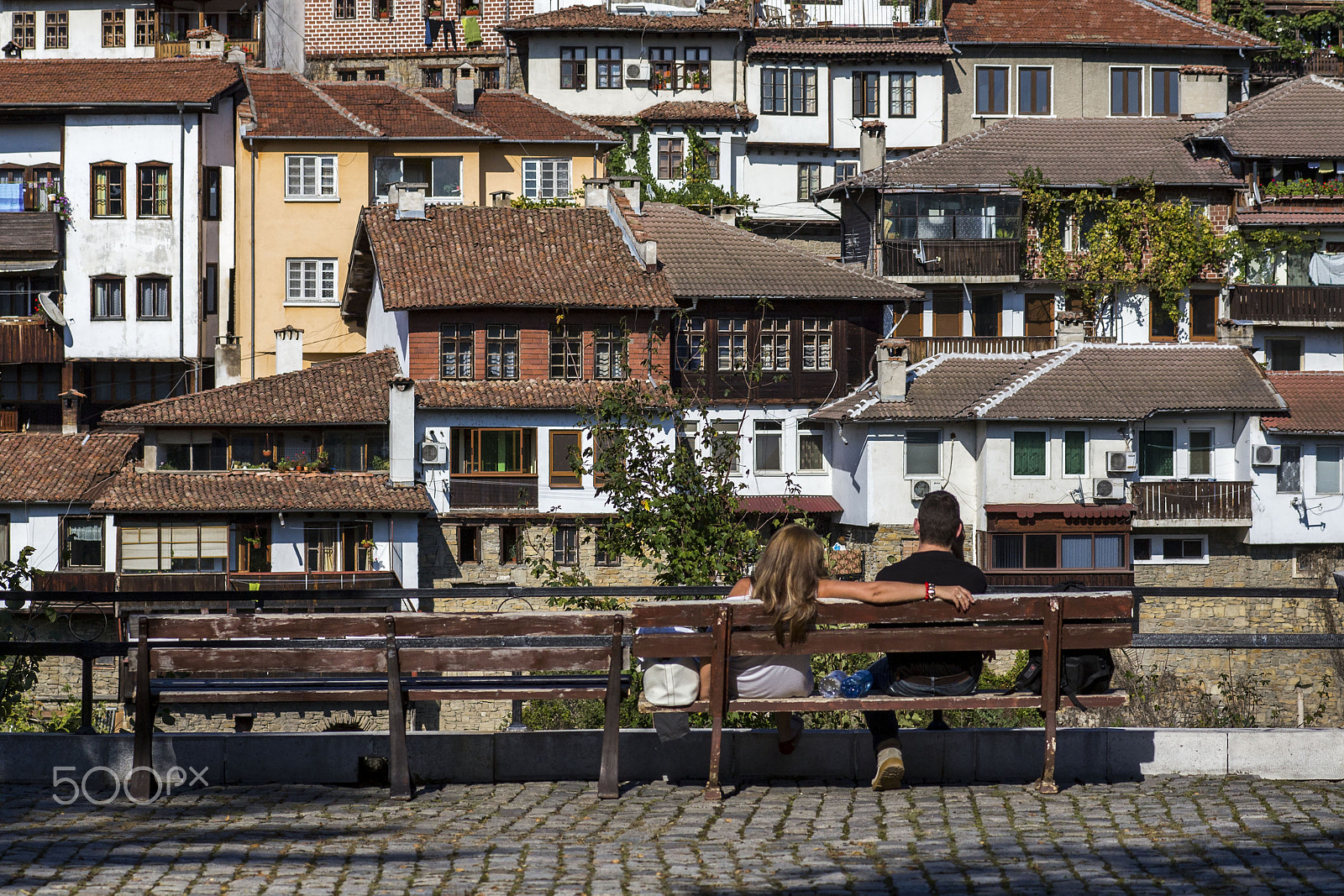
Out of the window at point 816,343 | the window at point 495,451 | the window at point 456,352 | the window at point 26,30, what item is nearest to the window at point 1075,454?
the window at point 816,343

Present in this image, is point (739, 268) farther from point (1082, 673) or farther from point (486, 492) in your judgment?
point (1082, 673)

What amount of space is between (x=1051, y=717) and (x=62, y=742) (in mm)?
5203

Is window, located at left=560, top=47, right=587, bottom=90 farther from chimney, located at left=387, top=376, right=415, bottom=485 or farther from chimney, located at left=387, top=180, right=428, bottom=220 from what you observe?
chimney, located at left=387, top=376, right=415, bottom=485

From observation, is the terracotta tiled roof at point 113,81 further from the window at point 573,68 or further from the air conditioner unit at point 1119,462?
the air conditioner unit at point 1119,462

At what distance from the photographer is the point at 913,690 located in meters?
8.47

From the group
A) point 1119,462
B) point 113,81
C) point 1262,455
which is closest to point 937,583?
point 1119,462

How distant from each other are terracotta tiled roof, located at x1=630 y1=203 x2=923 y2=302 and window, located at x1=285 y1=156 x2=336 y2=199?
937 centimetres

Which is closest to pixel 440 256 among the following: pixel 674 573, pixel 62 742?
pixel 674 573

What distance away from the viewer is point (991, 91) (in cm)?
5734

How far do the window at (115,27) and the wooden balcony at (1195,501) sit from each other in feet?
126

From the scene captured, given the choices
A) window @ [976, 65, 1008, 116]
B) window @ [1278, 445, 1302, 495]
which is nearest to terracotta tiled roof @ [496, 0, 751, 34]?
window @ [976, 65, 1008, 116]

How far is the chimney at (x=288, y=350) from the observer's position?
152 feet

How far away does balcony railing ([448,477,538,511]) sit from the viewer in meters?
40.9

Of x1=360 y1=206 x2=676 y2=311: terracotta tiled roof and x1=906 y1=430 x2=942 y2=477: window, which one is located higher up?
x1=360 y1=206 x2=676 y2=311: terracotta tiled roof
